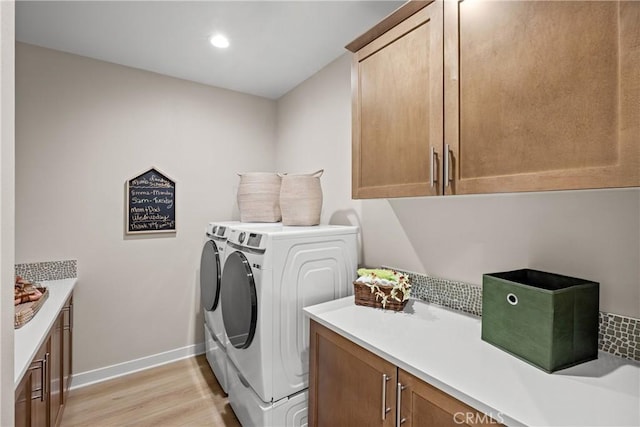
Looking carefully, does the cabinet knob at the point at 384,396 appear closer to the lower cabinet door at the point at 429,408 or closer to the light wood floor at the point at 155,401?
the lower cabinet door at the point at 429,408

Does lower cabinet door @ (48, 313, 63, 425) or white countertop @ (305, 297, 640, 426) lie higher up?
white countertop @ (305, 297, 640, 426)

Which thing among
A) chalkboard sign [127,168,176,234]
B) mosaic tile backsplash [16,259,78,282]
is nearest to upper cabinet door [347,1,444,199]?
chalkboard sign [127,168,176,234]

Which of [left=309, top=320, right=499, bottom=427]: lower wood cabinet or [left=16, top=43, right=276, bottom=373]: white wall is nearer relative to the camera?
[left=309, top=320, right=499, bottom=427]: lower wood cabinet

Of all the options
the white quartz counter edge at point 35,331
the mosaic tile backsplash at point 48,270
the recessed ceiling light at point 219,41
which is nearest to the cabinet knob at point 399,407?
the white quartz counter edge at point 35,331

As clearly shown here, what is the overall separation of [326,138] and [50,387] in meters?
2.25

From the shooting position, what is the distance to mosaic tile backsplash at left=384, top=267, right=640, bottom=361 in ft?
3.43

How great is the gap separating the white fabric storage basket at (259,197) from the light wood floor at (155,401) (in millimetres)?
1330

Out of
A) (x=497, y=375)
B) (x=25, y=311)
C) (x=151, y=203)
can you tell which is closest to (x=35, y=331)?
(x=25, y=311)

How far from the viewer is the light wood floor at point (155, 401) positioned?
2002 mm

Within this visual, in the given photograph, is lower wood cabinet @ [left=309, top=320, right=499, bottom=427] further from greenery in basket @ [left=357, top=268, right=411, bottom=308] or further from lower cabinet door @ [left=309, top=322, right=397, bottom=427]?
greenery in basket @ [left=357, top=268, right=411, bottom=308]

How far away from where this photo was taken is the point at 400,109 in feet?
4.53

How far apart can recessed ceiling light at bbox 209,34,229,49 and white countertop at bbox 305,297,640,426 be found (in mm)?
1913

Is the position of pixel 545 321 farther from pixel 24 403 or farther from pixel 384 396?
pixel 24 403

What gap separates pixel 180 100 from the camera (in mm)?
2748
